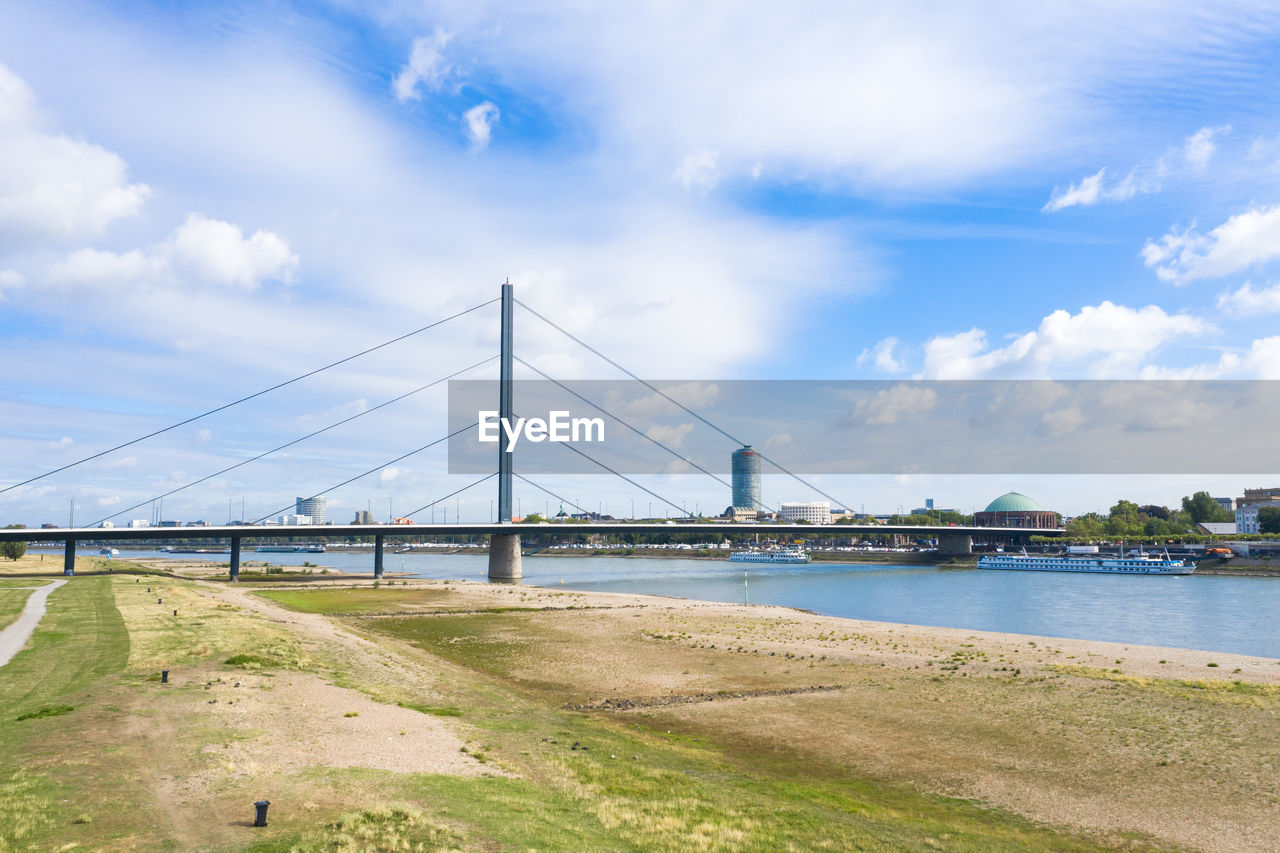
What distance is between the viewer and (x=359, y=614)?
60750 mm

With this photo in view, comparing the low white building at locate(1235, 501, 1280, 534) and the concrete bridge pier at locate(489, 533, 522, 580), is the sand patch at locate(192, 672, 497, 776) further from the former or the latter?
the low white building at locate(1235, 501, 1280, 534)

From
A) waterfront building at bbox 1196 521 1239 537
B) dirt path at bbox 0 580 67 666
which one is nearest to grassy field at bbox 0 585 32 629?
dirt path at bbox 0 580 67 666

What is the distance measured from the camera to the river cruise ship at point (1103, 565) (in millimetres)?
124938

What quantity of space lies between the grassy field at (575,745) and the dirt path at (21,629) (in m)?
1.01

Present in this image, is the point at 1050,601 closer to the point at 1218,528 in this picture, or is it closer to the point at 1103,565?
the point at 1103,565

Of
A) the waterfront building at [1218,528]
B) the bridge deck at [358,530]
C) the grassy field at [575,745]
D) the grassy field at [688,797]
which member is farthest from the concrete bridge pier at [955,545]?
the grassy field at [688,797]

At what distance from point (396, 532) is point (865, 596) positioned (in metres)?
67.4

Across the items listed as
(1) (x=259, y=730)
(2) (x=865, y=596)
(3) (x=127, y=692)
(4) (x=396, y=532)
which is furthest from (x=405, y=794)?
(4) (x=396, y=532)

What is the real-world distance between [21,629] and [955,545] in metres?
173

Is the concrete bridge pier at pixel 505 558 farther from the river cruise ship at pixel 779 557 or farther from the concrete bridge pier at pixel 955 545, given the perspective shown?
the concrete bridge pier at pixel 955 545

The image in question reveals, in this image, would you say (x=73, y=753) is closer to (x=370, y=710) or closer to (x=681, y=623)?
(x=370, y=710)

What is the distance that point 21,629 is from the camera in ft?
119

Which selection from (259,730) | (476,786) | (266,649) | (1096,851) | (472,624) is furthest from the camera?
(472,624)

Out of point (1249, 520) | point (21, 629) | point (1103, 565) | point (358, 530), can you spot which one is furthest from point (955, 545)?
point (21, 629)
